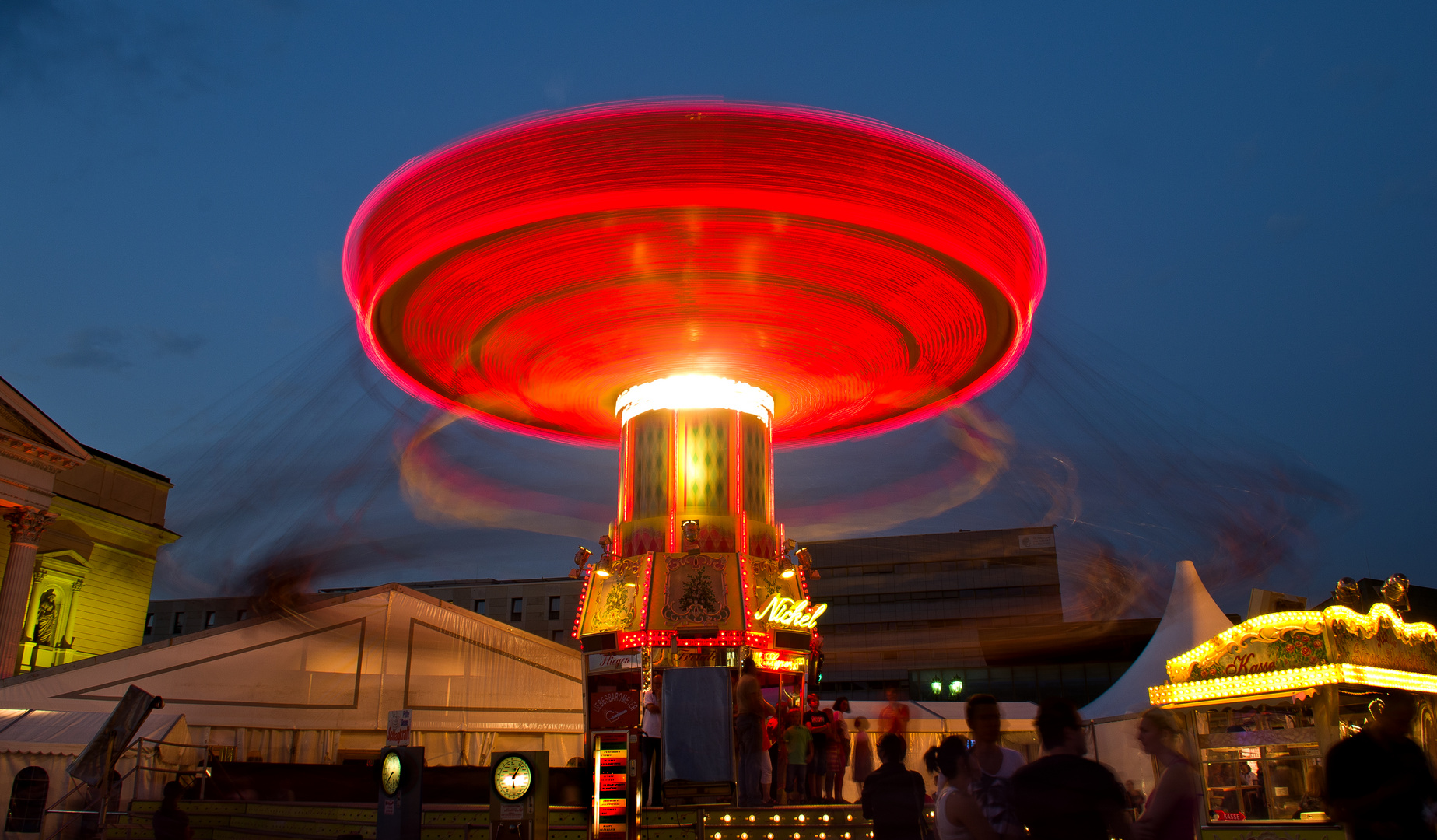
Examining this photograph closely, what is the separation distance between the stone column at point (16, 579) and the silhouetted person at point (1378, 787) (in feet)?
104

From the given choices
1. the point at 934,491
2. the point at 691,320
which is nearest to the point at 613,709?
the point at 691,320

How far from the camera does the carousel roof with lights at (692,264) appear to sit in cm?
1402

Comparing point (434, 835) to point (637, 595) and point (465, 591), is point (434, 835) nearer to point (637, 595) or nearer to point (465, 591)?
point (637, 595)

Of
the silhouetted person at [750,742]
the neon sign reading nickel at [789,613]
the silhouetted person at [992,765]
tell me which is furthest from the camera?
the neon sign reading nickel at [789,613]

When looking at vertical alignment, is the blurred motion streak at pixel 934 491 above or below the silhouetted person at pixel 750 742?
above

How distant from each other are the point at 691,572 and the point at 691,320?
4752mm

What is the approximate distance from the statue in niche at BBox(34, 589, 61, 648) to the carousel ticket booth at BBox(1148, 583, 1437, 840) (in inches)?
1386

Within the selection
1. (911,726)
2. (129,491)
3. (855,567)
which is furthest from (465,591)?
(911,726)

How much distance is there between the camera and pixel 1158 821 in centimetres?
524

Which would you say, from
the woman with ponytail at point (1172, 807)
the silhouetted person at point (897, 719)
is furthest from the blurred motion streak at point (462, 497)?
the woman with ponytail at point (1172, 807)

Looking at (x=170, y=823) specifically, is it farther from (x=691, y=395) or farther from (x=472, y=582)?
(x=472, y=582)

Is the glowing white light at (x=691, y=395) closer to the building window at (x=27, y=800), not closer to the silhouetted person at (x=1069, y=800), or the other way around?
the building window at (x=27, y=800)

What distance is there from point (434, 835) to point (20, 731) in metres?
10.9

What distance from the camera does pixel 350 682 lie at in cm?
2281
